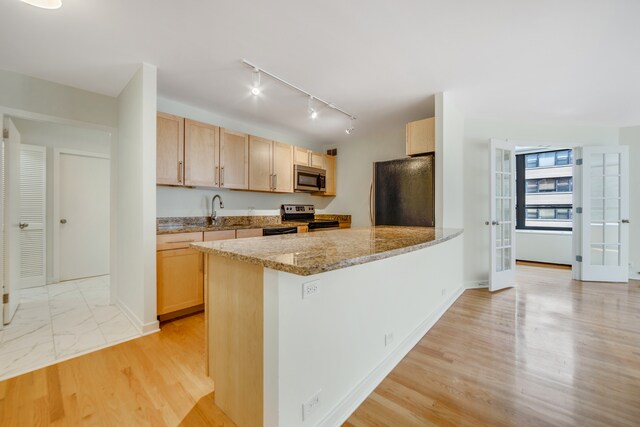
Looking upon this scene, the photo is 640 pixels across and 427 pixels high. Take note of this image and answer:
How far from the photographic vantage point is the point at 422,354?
80.0 inches

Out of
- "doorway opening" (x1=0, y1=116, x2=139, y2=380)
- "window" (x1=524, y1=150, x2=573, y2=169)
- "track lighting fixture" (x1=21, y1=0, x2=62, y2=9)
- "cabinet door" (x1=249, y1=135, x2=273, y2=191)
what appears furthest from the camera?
"window" (x1=524, y1=150, x2=573, y2=169)

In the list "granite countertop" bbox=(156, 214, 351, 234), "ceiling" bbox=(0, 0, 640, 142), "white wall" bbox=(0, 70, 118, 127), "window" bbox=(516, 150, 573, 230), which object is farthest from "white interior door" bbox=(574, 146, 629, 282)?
"white wall" bbox=(0, 70, 118, 127)

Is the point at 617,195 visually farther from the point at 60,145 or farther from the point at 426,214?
the point at 60,145

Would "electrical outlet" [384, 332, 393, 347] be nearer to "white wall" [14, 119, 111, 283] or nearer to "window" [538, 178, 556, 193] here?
"white wall" [14, 119, 111, 283]

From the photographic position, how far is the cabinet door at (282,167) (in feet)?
13.4

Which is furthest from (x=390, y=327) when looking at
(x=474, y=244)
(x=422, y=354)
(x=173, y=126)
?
(x=173, y=126)

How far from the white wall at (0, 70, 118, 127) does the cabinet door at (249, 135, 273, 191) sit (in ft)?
5.21

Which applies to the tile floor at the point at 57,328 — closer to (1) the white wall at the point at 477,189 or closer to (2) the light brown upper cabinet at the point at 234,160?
(2) the light brown upper cabinet at the point at 234,160

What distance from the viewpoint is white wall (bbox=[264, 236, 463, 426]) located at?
1.12 meters

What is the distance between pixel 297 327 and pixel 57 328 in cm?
275

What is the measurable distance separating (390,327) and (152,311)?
2147 millimetres

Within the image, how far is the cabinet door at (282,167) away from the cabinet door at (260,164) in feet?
0.30

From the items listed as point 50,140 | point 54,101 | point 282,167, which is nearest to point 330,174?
point 282,167

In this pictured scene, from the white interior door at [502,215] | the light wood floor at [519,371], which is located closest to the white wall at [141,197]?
the light wood floor at [519,371]
